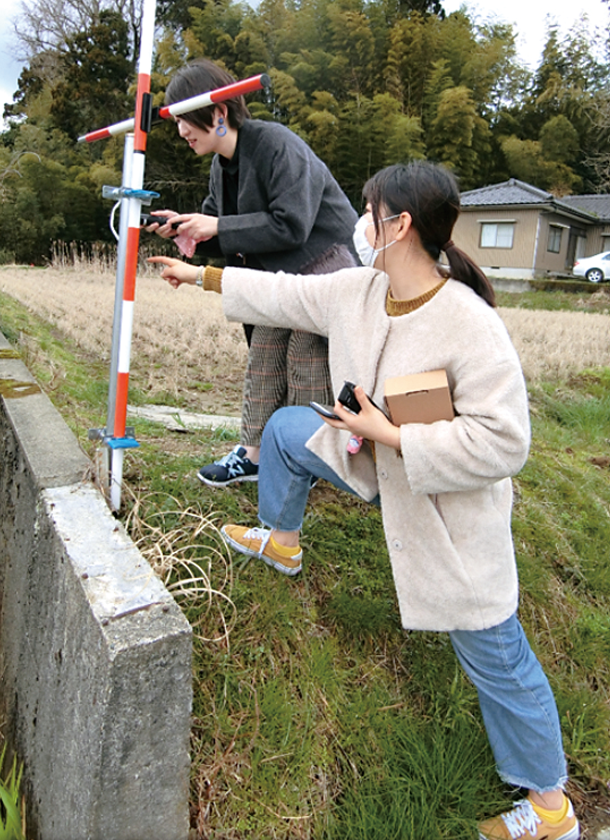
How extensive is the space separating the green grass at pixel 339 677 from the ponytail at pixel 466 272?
3.80 feet

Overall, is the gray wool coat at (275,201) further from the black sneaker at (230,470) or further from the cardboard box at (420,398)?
the cardboard box at (420,398)

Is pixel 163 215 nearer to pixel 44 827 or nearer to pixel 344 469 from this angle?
pixel 344 469

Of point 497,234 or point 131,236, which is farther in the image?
point 497,234

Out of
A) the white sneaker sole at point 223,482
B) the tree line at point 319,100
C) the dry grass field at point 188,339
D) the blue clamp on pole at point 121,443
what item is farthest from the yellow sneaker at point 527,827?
the tree line at point 319,100

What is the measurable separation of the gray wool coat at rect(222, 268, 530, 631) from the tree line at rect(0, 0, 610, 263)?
24.7 meters

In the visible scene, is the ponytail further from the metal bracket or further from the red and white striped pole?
the metal bracket

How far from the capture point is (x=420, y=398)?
1.64 metres

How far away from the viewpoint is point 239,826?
1.73 meters

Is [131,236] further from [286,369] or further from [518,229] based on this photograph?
[518,229]

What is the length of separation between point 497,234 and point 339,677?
28.0 m

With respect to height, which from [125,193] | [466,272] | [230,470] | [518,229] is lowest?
[230,470]

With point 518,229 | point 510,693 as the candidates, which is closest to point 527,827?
point 510,693

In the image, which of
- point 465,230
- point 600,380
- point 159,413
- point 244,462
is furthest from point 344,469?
point 465,230

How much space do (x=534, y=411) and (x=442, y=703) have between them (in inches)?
140
